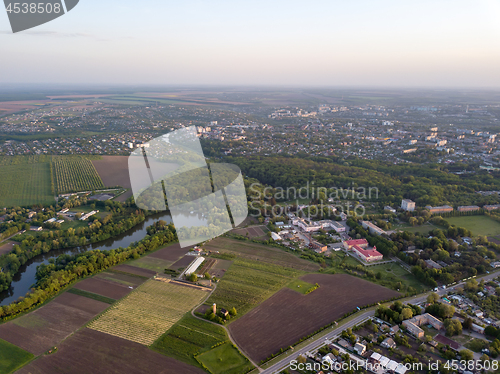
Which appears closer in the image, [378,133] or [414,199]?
[414,199]

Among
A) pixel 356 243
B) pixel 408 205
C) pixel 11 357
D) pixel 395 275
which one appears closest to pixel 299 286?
pixel 395 275

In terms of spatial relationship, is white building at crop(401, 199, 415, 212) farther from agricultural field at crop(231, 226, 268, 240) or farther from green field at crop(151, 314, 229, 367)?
green field at crop(151, 314, 229, 367)

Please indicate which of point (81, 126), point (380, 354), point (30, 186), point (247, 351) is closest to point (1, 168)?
point (30, 186)

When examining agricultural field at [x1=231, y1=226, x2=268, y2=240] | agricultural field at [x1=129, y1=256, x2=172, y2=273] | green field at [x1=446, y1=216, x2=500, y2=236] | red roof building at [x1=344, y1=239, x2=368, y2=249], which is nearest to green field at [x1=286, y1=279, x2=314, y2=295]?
red roof building at [x1=344, y1=239, x2=368, y2=249]

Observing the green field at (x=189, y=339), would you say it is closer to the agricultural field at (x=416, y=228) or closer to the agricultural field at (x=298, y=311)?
the agricultural field at (x=298, y=311)

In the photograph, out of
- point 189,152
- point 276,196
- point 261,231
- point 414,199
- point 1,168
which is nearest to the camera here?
point 261,231

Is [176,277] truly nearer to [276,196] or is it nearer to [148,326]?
[148,326]
